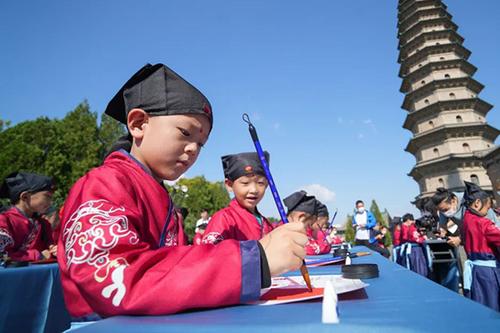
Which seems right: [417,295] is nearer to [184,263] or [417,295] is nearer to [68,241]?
[184,263]

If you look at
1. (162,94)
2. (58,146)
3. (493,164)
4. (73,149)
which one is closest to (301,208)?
(162,94)

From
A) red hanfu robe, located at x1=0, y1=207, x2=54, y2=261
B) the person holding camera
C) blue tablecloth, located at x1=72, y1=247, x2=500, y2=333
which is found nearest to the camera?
blue tablecloth, located at x1=72, y1=247, x2=500, y2=333

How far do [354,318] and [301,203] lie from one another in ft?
14.5

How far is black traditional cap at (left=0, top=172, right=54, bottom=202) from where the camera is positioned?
14.4 ft

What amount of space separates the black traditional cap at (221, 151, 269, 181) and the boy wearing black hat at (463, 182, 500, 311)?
4.07 m

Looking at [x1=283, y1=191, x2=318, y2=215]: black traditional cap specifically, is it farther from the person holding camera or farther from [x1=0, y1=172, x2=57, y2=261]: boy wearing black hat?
[x1=0, y1=172, x2=57, y2=261]: boy wearing black hat

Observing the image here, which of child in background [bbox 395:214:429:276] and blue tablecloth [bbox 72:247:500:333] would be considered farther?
child in background [bbox 395:214:429:276]

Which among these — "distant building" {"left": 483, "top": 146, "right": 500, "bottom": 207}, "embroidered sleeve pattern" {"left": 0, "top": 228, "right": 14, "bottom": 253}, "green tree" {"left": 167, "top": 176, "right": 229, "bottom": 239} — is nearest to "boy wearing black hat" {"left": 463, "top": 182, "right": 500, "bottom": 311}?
"embroidered sleeve pattern" {"left": 0, "top": 228, "right": 14, "bottom": 253}

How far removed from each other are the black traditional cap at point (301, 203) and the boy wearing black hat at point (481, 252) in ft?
8.64

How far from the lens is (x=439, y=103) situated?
29344 millimetres

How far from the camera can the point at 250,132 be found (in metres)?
1.05

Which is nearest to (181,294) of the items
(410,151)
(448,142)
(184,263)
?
(184,263)

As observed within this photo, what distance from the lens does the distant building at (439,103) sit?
2809 cm

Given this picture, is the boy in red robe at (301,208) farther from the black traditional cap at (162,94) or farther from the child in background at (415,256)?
the child in background at (415,256)
